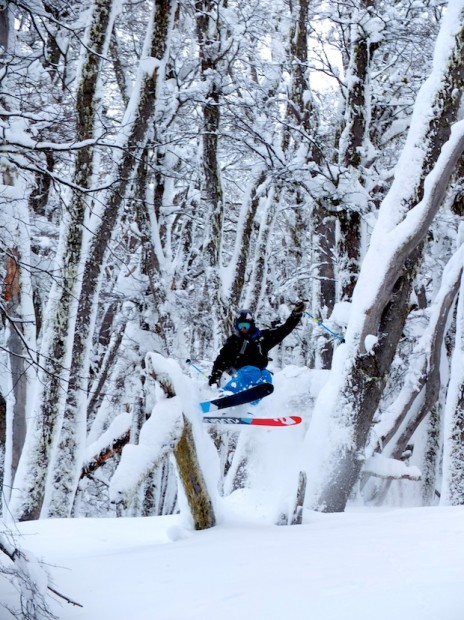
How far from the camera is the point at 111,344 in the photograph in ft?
58.3

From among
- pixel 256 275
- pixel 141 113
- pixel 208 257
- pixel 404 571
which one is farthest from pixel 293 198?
pixel 404 571

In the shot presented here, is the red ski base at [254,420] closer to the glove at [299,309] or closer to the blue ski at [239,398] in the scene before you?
the blue ski at [239,398]

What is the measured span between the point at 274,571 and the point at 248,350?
536cm

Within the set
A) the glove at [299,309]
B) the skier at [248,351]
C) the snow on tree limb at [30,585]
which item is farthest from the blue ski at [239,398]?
the snow on tree limb at [30,585]

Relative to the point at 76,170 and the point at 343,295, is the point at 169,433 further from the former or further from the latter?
the point at 343,295

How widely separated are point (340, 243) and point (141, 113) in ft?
10.9

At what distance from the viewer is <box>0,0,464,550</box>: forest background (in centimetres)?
705

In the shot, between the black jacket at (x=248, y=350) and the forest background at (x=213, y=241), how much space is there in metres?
0.43

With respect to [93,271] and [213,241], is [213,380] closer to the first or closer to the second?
[93,271]

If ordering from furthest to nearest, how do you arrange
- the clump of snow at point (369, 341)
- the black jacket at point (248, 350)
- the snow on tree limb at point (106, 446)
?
the snow on tree limb at point (106, 446)
the black jacket at point (248, 350)
the clump of snow at point (369, 341)

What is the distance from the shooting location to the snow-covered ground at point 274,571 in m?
3.78

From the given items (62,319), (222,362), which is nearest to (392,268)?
(222,362)

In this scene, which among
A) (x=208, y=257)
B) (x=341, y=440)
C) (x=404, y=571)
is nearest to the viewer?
(x=404, y=571)

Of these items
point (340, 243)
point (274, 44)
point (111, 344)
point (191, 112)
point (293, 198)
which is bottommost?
point (111, 344)
